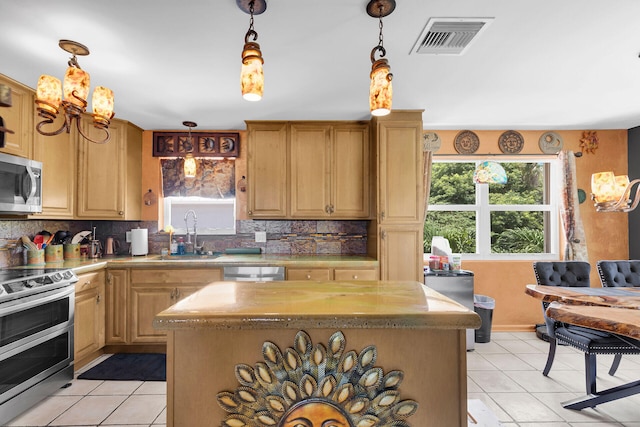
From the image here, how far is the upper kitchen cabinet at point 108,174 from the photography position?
3385 millimetres

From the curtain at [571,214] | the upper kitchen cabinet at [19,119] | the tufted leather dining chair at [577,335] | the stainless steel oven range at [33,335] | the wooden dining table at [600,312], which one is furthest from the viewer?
the curtain at [571,214]

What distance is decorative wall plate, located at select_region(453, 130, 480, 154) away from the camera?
161 inches

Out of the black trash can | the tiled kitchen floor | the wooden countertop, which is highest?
the wooden countertop

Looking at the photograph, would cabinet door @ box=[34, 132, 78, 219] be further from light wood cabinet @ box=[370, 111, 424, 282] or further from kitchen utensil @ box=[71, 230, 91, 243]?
light wood cabinet @ box=[370, 111, 424, 282]

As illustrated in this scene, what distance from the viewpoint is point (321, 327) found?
124 cm

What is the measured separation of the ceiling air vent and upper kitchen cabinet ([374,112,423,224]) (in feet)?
3.78

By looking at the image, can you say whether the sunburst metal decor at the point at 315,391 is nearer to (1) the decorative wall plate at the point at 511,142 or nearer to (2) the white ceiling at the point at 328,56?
(2) the white ceiling at the point at 328,56

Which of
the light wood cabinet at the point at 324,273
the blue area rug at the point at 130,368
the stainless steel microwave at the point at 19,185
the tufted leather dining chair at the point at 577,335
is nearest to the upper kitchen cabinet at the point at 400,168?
the light wood cabinet at the point at 324,273

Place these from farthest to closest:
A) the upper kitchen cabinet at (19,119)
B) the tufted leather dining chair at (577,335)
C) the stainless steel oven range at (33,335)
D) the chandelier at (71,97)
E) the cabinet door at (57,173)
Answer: the cabinet door at (57,173)
the upper kitchen cabinet at (19,119)
the tufted leather dining chair at (577,335)
the stainless steel oven range at (33,335)
the chandelier at (71,97)

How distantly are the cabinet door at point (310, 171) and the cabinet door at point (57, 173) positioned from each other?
2.13 meters

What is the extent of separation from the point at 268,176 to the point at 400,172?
140cm

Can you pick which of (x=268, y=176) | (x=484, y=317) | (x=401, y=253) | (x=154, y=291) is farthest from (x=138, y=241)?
(x=484, y=317)

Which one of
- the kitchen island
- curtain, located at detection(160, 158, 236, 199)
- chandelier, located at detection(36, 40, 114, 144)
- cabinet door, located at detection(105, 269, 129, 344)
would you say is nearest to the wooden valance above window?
curtain, located at detection(160, 158, 236, 199)

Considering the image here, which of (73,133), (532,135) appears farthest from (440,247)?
(73,133)
